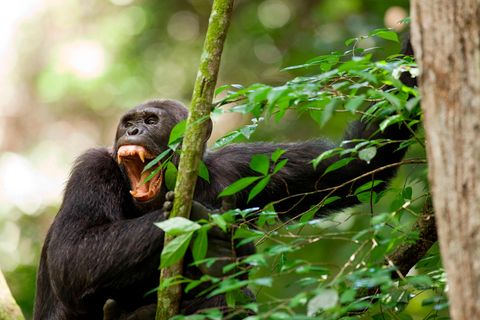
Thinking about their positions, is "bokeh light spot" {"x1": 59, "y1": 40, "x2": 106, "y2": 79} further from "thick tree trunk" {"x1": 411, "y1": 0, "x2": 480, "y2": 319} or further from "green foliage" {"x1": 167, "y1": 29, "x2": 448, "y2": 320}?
"thick tree trunk" {"x1": 411, "y1": 0, "x2": 480, "y2": 319}

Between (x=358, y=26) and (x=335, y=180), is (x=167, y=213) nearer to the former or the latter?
(x=335, y=180)

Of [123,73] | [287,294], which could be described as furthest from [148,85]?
[287,294]

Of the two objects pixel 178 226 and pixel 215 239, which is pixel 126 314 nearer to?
pixel 215 239

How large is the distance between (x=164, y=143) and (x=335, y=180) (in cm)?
132

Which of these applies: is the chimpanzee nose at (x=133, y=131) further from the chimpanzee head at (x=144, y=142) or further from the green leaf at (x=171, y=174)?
the green leaf at (x=171, y=174)

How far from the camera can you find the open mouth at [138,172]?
568 cm

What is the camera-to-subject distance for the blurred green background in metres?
13.2


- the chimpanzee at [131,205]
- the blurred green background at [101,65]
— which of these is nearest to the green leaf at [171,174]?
the chimpanzee at [131,205]

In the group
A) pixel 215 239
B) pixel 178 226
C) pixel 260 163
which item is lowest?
pixel 215 239

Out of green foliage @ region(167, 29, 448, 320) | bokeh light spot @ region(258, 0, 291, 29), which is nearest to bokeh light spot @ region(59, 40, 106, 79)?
bokeh light spot @ region(258, 0, 291, 29)

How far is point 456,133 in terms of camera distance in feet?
9.59

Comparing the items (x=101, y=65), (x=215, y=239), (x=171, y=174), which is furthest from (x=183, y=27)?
(x=171, y=174)

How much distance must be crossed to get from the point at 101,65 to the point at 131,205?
31.3 ft

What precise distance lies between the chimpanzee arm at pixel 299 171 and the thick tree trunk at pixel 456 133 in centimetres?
306
